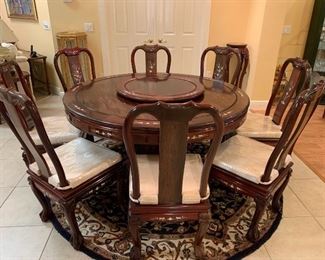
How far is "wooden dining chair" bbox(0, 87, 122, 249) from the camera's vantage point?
1337 mm

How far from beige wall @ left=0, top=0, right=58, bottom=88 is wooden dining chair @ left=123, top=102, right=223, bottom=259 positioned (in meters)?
3.54

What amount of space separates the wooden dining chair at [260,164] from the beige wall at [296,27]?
308 centimetres

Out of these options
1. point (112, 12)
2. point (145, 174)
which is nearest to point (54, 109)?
point (112, 12)

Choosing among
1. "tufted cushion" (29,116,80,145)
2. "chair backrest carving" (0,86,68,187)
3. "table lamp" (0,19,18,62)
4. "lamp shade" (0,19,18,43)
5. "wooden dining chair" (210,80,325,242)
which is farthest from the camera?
"lamp shade" (0,19,18,43)

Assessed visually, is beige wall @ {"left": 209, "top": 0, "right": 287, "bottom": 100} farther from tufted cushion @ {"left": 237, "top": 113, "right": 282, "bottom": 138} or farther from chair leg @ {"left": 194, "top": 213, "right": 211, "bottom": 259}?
chair leg @ {"left": 194, "top": 213, "right": 211, "bottom": 259}

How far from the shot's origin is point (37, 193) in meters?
1.84

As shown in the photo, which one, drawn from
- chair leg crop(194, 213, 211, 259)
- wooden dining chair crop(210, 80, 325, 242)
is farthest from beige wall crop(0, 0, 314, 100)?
chair leg crop(194, 213, 211, 259)

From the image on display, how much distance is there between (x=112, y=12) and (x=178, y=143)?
354cm

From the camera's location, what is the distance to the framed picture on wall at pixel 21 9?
4.47 metres

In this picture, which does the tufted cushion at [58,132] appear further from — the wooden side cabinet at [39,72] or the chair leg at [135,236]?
the wooden side cabinet at [39,72]

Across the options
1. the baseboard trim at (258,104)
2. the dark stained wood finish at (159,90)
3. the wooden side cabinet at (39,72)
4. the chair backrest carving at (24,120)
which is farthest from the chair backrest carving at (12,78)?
the baseboard trim at (258,104)

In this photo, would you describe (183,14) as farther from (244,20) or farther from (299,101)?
(299,101)

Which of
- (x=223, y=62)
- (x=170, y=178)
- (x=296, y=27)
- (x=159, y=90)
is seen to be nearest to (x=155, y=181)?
(x=170, y=178)

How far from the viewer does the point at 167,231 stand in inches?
73.9
